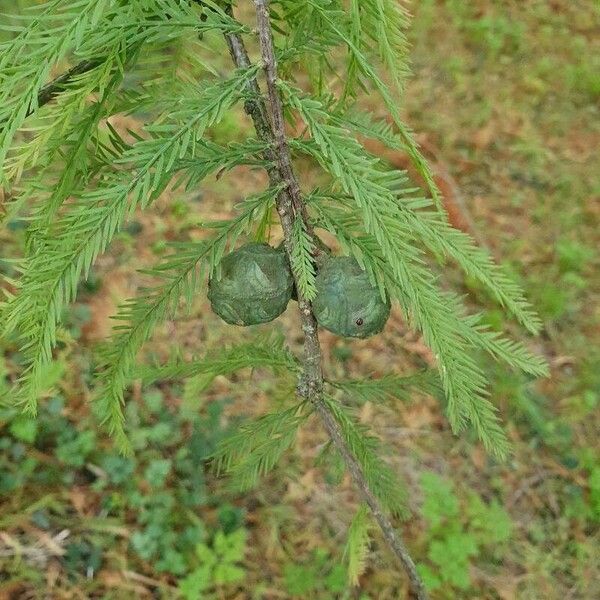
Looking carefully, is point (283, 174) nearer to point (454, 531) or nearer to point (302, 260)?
point (302, 260)

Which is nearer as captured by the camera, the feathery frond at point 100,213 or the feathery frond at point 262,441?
the feathery frond at point 100,213

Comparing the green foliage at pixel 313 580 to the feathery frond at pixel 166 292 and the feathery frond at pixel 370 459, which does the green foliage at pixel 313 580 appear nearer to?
the feathery frond at pixel 370 459

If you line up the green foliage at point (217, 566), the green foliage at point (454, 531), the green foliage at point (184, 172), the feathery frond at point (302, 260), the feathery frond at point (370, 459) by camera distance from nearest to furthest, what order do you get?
the green foliage at point (184, 172)
the feathery frond at point (302, 260)
the feathery frond at point (370, 459)
the green foliage at point (217, 566)
the green foliage at point (454, 531)

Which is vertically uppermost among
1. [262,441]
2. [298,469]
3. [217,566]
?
[262,441]

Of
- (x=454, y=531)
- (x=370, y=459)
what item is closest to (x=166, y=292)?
(x=370, y=459)

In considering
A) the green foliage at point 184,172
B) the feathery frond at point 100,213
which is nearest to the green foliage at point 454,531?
the green foliage at point 184,172

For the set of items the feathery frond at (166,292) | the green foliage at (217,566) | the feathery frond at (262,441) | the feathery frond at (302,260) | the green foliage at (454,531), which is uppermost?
the feathery frond at (302,260)

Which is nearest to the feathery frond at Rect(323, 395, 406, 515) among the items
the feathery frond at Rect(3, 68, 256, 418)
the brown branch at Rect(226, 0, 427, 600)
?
the brown branch at Rect(226, 0, 427, 600)

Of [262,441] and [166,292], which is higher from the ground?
[166,292]
